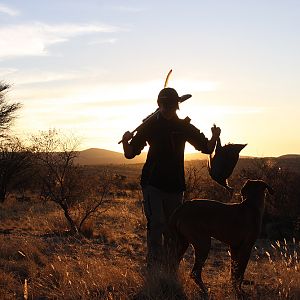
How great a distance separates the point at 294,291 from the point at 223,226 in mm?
926

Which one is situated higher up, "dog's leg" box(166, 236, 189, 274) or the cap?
the cap

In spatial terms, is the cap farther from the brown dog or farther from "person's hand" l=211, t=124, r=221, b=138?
the brown dog

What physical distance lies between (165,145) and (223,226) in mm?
1094

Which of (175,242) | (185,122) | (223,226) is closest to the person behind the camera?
(223,226)

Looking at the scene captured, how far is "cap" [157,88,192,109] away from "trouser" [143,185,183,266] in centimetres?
91

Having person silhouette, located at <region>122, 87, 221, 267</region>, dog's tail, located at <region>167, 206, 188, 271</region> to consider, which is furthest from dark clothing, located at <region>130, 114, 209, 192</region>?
dog's tail, located at <region>167, 206, 188, 271</region>

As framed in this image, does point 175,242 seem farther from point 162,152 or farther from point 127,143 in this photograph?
point 127,143

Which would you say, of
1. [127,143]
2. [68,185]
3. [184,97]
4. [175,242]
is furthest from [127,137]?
[68,185]

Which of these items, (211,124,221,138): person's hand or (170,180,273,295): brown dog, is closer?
(170,180,273,295): brown dog

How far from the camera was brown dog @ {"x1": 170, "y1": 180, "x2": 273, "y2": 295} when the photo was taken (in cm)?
561

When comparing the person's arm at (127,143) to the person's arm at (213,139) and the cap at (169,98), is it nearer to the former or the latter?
the cap at (169,98)

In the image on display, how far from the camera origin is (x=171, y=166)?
6.10 meters

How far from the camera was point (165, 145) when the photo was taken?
240 inches

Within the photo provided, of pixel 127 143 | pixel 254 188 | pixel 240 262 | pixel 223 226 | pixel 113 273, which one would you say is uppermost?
pixel 127 143
